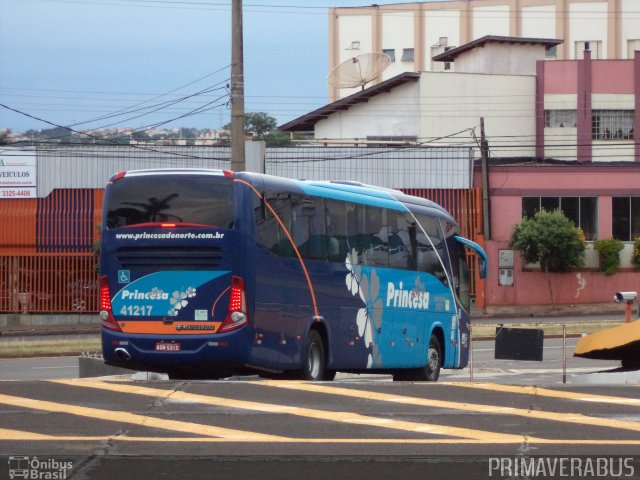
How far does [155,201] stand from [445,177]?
36416mm

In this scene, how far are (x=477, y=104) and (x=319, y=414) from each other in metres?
47.5

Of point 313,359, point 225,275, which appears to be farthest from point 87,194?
point 225,275

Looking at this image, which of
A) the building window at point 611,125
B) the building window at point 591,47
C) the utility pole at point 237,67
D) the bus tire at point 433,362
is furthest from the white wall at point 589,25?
the bus tire at point 433,362

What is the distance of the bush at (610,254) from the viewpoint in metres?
50.4

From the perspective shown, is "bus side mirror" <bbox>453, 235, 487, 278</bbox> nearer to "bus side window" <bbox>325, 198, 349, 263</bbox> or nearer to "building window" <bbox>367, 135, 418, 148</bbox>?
"bus side window" <bbox>325, 198, 349, 263</bbox>

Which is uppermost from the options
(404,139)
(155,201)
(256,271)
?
(404,139)

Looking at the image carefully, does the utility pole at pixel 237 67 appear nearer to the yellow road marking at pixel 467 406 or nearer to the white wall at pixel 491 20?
the yellow road marking at pixel 467 406

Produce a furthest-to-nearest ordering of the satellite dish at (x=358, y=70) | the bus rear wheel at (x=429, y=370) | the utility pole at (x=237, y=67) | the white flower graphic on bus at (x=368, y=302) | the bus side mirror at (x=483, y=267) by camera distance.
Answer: the satellite dish at (x=358, y=70)
the utility pole at (x=237, y=67)
the bus side mirror at (x=483, y=267)
the bus rear wheel at (x=429, y=370)
the white flower graphic on bus at (x=368, y=302)

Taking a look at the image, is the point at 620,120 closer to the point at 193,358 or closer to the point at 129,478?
the point at 193,358

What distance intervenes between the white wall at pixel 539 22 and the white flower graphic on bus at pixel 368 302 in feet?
217

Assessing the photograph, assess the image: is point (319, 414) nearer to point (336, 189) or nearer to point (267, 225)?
point (267, 225)

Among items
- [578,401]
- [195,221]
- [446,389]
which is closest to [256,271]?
[195,221]

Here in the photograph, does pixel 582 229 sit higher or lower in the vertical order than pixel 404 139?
lower

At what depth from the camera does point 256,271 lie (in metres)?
15.3
